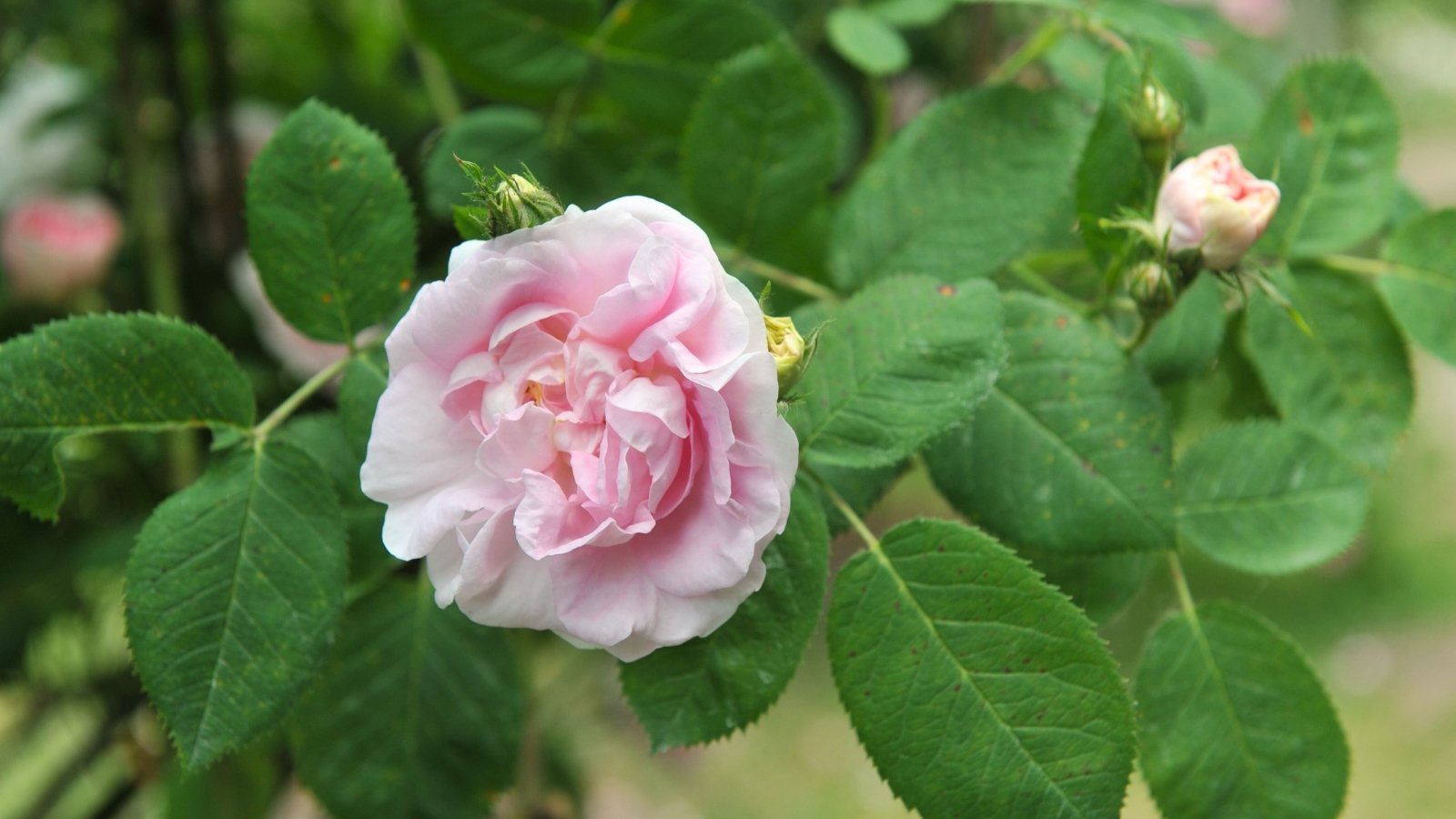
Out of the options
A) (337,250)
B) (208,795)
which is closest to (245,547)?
Result: (337,250)

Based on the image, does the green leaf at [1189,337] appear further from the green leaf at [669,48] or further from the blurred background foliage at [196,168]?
the green leaf at [669,48]

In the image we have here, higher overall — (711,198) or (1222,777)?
(711,198)

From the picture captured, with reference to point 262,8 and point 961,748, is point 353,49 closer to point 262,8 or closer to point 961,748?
point 262,8

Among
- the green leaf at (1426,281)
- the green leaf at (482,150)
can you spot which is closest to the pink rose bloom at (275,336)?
the green leaf at (482,150)

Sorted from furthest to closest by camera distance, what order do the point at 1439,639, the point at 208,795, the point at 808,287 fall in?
the point at 1439,639 → the point at 208,795 → the point at 808,287

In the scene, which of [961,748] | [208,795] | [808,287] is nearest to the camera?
[961,748]

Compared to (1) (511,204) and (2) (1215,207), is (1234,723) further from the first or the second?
(1) (511,204)
